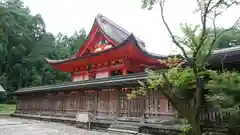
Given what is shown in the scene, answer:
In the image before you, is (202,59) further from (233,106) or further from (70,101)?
(70,101)

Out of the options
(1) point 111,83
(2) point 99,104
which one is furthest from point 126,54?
(2) point 99,104

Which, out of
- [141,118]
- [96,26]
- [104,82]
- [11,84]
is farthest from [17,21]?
[141,118]

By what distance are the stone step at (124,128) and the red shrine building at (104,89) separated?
384 mm

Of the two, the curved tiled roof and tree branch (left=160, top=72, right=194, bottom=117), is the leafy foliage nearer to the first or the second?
the curved tiled roof

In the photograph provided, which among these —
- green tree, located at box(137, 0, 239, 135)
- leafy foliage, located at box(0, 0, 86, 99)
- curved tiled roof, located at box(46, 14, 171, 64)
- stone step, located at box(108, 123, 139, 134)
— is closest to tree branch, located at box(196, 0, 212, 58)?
green tree, located at box(137, 0, 239, 135)

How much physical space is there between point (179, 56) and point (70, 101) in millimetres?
8602

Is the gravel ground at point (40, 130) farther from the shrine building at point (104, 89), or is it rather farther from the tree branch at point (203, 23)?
the tree branch at point (203, 23)

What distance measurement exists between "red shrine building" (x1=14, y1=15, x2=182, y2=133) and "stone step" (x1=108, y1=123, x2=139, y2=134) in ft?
1.26

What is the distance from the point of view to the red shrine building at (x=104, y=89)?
9.16m

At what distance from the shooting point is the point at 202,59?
5699mm

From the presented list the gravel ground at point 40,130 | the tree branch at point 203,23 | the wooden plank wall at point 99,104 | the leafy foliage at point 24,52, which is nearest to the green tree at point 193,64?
the tree branch at point 203,23

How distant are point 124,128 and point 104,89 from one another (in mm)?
2778

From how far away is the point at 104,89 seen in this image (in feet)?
36.4

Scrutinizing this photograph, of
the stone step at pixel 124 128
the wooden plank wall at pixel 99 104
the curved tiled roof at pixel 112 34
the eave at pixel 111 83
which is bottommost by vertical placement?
the stone step at pixel 124 128
